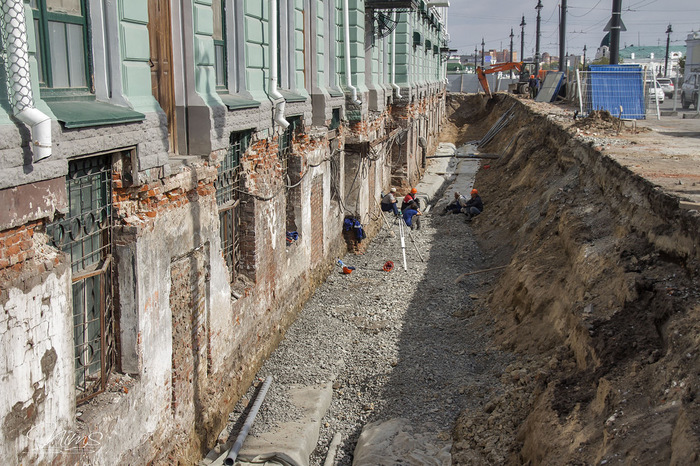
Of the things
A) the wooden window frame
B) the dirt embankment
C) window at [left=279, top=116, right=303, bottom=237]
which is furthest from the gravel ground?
the wooden window frame

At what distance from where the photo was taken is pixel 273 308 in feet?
30.7

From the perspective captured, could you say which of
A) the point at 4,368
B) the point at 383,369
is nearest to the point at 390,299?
the point at 383,369

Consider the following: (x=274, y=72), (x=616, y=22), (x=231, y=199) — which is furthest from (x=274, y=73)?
(x=616, y=22)

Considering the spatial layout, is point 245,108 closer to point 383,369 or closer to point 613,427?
point 383,369

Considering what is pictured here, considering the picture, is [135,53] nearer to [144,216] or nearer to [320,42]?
[144,216]

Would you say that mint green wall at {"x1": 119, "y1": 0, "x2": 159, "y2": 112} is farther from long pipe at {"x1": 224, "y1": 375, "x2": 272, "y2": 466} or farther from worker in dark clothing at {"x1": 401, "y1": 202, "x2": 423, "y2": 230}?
worker in dark clothing at {"x1": 401, "y1": 202, "x2": 423, "y2": 230}

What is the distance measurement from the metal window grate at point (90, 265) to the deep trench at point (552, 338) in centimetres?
276

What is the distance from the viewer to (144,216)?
5.75 m

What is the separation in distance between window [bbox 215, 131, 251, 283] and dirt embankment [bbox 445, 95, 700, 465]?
11.0 feet

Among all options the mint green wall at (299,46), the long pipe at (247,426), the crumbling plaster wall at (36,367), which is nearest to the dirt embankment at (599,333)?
the long pipe at (247,426)

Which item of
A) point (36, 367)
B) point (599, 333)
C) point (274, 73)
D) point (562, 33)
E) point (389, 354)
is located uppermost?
point (562, 33)

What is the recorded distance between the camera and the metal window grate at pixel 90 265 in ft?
16.6

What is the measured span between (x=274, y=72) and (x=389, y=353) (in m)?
4.10

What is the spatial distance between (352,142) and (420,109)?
497 inches
